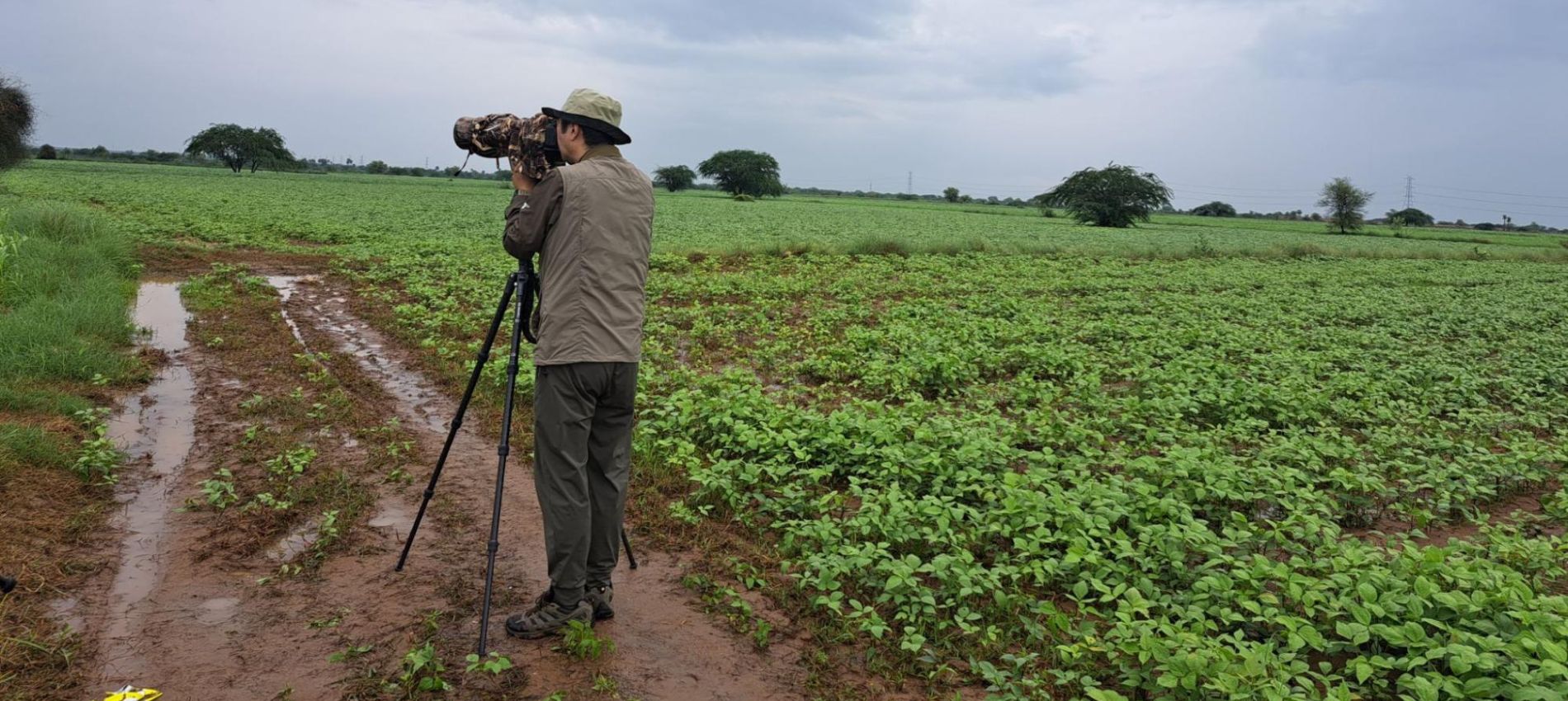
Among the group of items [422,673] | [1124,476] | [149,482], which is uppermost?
[1124,476]

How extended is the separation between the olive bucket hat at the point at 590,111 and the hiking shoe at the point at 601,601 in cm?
215

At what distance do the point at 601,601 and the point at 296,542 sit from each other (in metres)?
2.05

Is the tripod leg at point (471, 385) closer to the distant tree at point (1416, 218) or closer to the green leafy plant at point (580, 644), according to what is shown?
the green leafy plant at point (580, 644)

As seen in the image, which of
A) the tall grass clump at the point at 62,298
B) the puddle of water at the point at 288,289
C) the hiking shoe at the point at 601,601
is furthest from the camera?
the puddle of water at the point at 288,289

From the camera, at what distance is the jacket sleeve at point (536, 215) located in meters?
3.66

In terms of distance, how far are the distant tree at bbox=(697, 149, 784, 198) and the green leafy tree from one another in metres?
45.0

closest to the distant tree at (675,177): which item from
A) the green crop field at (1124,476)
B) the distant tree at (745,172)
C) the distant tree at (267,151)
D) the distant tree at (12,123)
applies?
the distant tree at (745,172)

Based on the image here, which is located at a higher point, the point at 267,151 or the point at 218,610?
the point at 267,151

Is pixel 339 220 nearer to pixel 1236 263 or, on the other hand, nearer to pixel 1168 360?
pixel 1168 360

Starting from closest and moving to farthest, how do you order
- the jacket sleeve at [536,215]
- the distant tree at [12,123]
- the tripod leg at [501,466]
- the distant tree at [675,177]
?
the jacket sleeve at [536,215], the tripod leg at [501,466], the distant tree at [12,123], the distant tree at [675,177]

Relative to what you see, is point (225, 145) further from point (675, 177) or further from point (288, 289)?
point (288, 289)

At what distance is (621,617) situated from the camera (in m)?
4.30

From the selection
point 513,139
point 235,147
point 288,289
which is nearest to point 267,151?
point 235,147

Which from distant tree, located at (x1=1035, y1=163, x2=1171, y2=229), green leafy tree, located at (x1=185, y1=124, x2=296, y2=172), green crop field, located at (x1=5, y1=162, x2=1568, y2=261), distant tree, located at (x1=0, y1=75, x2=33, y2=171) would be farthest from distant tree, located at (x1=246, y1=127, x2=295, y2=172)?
distant tree, located at (x1=1035, y1=163, x2=1171, y2=229)
